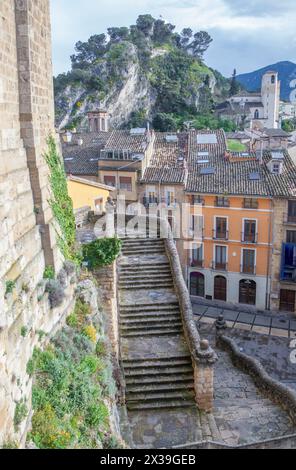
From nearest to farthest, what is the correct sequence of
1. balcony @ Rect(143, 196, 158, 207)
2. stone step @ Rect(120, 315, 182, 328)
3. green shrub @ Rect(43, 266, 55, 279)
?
green shrub @ Rect(43, 266, 55, 279), stone step @ Rect(120, 315, 182, 328), balcony @ Rect(143, 196, 158, 207)

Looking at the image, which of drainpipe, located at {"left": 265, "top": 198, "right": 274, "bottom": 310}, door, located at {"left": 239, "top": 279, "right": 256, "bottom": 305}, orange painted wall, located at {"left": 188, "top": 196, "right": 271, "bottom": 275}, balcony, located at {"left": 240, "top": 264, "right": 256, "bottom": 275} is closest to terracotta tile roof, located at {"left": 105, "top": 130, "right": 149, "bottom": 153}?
orange painted wall, located at {"left": 188, "top": 196, "right": 271, "bottom": 275}

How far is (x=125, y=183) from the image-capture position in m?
33.9

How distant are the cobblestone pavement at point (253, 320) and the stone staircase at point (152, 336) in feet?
39.1

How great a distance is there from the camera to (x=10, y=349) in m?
6.47

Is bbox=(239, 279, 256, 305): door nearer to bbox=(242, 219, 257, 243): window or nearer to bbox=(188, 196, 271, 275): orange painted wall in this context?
bbox=(188, 196, 271, 275): orange painted wall

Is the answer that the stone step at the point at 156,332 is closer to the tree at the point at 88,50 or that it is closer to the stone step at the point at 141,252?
the stone step at the point at 141,252

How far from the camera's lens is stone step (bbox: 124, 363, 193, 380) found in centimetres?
1227

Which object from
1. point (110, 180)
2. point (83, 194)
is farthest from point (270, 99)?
point (83, 194)

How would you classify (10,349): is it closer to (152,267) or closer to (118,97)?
(152,267)

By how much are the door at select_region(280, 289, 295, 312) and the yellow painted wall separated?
14.4m

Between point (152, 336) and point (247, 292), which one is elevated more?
point (152, 336)

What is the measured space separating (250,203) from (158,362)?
748 inches

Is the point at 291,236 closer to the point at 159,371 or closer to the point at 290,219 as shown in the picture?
the point at 290,219
